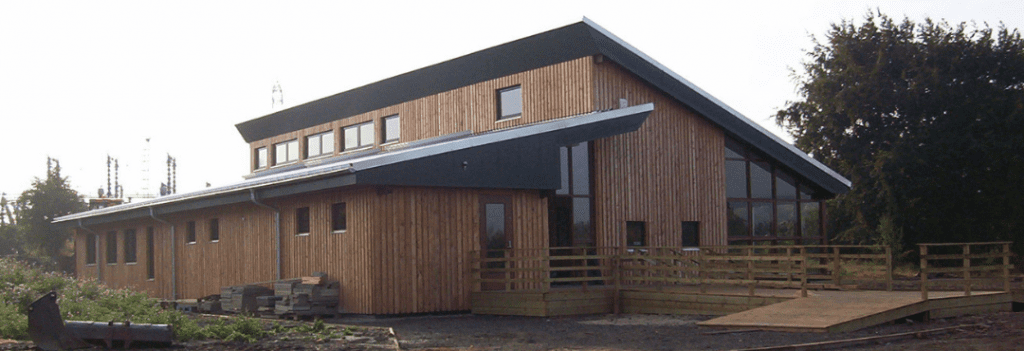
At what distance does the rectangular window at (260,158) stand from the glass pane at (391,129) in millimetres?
7237

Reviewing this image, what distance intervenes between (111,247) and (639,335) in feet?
63.4

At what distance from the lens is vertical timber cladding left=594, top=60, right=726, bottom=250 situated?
66.5 feet

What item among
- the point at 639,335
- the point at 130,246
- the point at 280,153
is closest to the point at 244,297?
the point at 639,335

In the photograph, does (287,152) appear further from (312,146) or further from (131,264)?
(131,264)

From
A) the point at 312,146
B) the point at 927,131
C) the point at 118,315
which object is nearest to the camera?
the point at 118,315

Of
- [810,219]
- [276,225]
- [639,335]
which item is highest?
[276,225]

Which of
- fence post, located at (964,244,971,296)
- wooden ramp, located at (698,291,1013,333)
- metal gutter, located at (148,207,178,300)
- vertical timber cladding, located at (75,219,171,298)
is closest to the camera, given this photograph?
wooden ramp, located at (698,291,1013,333)

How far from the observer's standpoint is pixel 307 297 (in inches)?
669

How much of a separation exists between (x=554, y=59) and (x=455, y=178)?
475cm

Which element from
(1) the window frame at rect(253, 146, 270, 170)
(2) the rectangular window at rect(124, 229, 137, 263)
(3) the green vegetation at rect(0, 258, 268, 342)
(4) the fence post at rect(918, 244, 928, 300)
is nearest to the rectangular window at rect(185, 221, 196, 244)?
(2) the rectangular window at rect(124, 229, 137, 263)

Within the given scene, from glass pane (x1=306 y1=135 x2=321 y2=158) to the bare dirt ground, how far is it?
1120 cm

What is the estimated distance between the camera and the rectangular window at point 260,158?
30250 millimetres

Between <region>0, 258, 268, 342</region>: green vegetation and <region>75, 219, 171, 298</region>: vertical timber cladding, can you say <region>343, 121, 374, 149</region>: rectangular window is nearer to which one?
<region>75, 219, 171, 298</region>: vertical timber cladding

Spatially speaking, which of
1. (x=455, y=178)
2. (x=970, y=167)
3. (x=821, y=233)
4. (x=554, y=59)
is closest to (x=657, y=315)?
(x=455, y=178)
